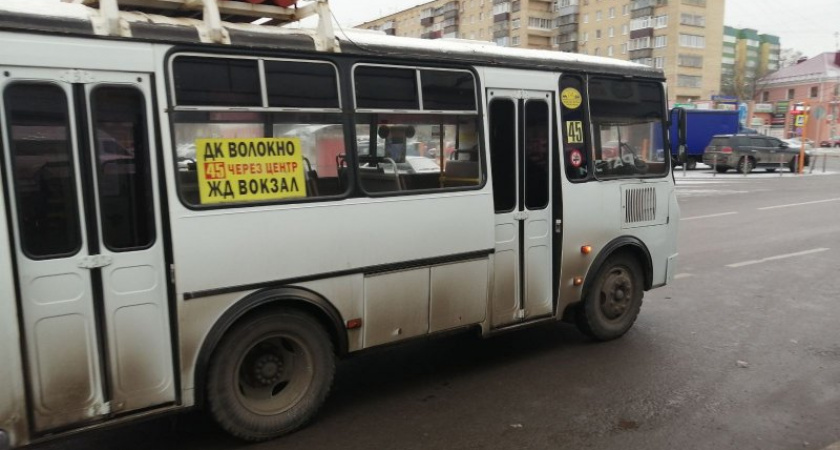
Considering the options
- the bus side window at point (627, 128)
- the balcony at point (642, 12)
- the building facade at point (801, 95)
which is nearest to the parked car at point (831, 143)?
the building facade at point (801, 95)

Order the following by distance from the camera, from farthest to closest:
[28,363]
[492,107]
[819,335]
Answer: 1. [819,335]
2. [492,107]
3. [28,363]

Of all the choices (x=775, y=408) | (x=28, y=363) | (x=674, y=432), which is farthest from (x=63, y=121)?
(x=775, y=408)

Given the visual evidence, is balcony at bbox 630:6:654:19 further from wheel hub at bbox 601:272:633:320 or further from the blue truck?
wheel hub at bbox 601:272:633:320

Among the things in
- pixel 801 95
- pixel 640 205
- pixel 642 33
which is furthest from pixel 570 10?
pixel 640 205

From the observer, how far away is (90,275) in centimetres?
332

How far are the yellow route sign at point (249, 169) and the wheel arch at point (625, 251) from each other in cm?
291

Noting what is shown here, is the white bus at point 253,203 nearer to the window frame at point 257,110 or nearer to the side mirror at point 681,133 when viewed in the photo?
the window frame at point 257,110

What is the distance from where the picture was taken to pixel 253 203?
3801 mm

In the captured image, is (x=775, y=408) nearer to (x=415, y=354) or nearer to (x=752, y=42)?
(x=415, y=354)

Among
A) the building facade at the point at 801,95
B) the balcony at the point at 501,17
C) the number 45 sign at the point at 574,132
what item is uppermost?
the balcony at the point at 501,17

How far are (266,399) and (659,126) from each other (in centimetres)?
458

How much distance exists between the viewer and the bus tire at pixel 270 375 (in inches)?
151

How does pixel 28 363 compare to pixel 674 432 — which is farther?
pixel 674 432

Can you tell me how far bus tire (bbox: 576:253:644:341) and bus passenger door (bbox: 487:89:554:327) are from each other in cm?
61
